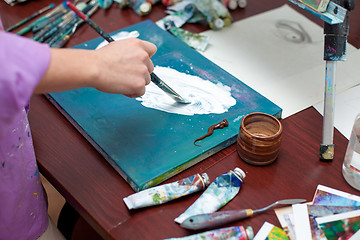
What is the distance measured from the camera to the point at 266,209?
0.76 m

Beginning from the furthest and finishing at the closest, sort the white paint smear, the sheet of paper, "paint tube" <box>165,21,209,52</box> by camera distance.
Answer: "paint tube" <box>165,21,209,52</box>
the sheet of paper
the white paint smear

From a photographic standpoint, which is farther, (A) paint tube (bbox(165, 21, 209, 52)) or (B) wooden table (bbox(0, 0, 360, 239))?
(A) paint tube (bbox(165, 21, 209, 52))

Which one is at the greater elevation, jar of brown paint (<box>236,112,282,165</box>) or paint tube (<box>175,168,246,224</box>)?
jar of brown paint (<box>236,112,282,165</box>)

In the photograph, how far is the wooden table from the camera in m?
0.74

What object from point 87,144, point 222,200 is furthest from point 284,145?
point 87,144

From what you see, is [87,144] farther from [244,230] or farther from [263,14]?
[263,14]

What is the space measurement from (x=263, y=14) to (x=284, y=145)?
59 centimetres

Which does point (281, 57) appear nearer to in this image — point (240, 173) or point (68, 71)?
point (240, 173)

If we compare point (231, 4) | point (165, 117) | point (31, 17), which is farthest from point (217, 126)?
point (31, 17)

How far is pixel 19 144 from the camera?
78cm

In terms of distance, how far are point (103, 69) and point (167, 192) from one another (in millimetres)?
259

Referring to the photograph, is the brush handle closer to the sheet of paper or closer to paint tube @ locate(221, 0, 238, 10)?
the sheet of paper

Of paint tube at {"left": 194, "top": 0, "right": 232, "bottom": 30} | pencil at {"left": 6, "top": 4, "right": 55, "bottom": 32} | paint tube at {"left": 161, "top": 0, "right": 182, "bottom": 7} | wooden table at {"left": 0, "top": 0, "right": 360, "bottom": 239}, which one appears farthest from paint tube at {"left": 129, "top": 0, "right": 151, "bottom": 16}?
wooden table at {"left": 0, "top": 0, "right": 360, "bottom": 239}

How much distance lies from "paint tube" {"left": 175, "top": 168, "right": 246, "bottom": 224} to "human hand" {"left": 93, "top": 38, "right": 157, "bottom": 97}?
0.23 m
